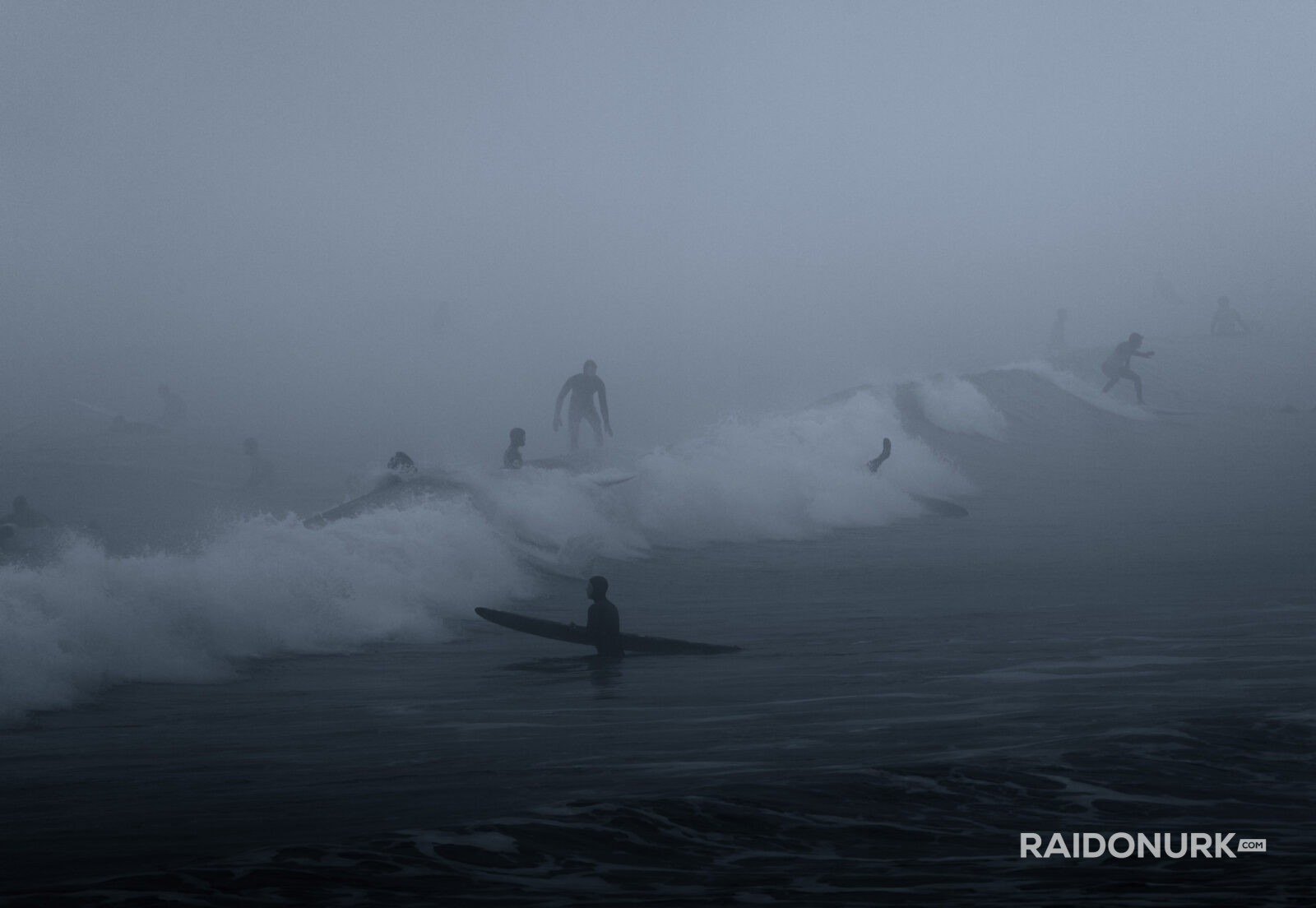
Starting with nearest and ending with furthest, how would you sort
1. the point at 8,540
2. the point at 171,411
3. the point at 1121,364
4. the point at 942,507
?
the point at 8,540 → the point at 942,507 → the point at 1121,364 → the point at 171,411

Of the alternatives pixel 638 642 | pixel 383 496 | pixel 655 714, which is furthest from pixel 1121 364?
pixel 655 714

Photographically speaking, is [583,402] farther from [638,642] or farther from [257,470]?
[638,642]

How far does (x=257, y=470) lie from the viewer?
3042 cm

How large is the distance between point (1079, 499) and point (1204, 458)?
528 cm

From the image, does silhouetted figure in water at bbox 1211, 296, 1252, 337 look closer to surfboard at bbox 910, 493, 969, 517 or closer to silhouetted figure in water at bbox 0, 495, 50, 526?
surfboard at bbox 910, 493, 969, 517

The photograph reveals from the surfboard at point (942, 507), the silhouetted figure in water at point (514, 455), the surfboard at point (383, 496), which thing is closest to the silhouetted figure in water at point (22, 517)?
the surfboard at point (383, 496)

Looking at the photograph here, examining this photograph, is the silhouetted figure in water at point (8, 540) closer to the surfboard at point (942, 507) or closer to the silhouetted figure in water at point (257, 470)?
the silhouetted figure in water at point (257, 470)

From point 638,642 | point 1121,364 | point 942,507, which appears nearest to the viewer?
point 638,642

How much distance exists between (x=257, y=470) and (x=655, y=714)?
21.8 metres

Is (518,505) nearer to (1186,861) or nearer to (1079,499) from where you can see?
(1079,499)

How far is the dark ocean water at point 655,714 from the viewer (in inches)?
256

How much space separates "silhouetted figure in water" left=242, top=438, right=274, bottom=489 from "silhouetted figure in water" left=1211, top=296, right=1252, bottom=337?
26.4 m

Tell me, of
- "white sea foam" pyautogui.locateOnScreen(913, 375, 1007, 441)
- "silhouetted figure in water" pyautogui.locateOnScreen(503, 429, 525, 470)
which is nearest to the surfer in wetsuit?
"silhouetted figure in water" pyautogui.locateOnScreen(503, 429, 525, 470)

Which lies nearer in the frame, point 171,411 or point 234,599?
point 234,599
